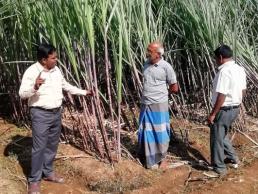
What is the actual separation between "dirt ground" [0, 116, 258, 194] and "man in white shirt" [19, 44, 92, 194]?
10.8 inches

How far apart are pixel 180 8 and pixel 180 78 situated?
98 centimetres

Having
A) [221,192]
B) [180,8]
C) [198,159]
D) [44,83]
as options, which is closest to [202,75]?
[180,8]

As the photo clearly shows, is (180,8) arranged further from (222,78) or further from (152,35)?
(222,78)

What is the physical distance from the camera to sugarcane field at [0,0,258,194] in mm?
3762

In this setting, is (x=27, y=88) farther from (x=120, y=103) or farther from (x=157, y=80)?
(x=157, y=80)

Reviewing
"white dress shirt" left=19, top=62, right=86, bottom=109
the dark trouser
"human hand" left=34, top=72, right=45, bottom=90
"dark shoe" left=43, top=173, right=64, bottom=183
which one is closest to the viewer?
"human hand" left=34, top=72, right=45, bottom=90

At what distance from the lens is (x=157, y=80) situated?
13.1ft

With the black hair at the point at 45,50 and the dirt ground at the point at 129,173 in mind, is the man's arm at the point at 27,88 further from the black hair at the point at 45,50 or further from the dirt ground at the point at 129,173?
the dirt ground at the point at 129,173

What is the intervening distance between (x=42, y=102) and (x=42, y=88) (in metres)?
0.11

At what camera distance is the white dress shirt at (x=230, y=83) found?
379 cm

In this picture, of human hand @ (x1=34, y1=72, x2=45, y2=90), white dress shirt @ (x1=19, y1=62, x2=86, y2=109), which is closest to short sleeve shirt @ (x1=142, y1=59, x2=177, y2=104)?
white dress shirt @ (x1=19, y1=62, x2=86, y2=109)

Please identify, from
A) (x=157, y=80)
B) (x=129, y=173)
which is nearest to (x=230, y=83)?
(x=157, y=80)

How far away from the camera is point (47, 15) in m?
3.85

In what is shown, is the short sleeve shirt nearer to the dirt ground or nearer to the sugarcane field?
the sugarcane field
